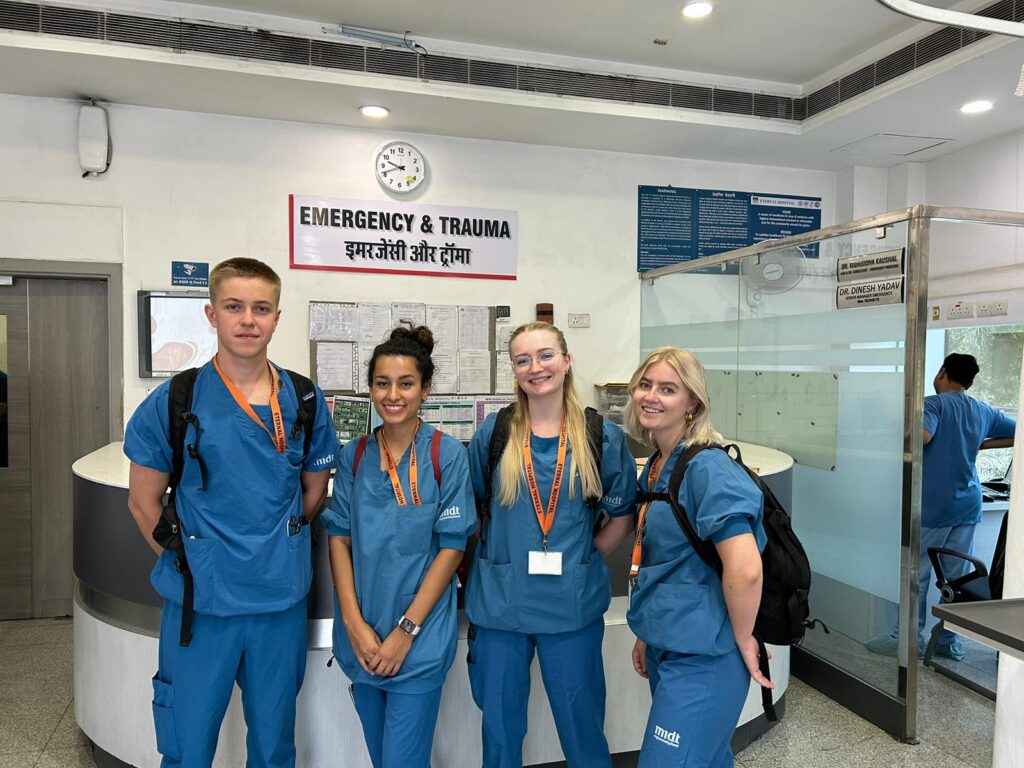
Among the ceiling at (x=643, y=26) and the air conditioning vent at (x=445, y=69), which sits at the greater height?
the ceiling at (x=643, y=26)

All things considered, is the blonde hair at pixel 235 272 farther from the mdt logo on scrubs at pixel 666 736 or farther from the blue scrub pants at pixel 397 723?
the mdt logo on scrubs at pixel 666 736

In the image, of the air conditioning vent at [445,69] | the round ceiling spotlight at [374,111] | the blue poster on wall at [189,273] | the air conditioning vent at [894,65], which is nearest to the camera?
the air conditioning vent at [894,65]

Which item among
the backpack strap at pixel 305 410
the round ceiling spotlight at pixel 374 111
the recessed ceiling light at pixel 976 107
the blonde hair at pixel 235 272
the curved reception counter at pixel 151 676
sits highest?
the recessed ceiling light at pixel 976 107

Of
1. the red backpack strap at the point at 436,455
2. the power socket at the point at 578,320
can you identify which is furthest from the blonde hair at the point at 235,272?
the power socket at the point at 578,320

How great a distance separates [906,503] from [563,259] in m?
2.52

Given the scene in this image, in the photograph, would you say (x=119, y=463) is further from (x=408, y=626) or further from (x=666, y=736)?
(x=666, y=736)

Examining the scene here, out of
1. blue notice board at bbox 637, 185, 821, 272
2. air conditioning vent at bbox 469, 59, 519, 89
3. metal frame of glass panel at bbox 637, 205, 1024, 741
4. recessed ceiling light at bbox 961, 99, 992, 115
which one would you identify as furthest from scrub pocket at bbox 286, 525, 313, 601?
recessed ceiling light at bbox 961, 99, 992, 115

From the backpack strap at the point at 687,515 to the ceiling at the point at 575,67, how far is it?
2.40m

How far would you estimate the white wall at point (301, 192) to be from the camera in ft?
12.3

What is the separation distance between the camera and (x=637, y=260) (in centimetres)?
473

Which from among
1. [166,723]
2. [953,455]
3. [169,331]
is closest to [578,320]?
[953,455]

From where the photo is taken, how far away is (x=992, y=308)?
167 inches

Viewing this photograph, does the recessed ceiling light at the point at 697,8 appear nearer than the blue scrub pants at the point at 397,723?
No

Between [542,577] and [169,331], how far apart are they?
9.65ft
